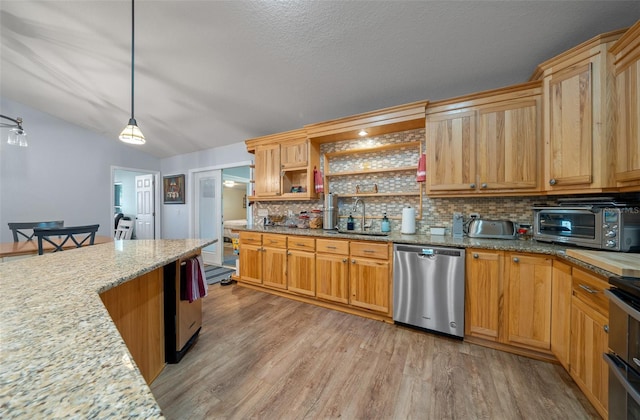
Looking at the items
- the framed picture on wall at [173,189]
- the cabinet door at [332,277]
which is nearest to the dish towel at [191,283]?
the cabinet door at [332,277]

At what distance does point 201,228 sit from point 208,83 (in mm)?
3282

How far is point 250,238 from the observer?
11.0ft

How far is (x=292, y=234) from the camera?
117 inches

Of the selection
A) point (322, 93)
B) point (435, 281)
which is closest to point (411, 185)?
point (435, 281)

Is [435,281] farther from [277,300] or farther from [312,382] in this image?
[277,300]

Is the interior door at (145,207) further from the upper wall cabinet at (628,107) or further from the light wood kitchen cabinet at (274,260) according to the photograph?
the upper wall cabinet at (628,107)

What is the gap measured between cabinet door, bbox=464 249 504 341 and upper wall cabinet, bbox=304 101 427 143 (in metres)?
1.52

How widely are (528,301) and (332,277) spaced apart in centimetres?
174

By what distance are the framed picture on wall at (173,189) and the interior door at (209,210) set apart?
1.34ft

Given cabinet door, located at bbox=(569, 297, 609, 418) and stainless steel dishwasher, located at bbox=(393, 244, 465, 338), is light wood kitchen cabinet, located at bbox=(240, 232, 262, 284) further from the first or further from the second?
cabinet door, located at bbox=(569, 297, 609, 418)

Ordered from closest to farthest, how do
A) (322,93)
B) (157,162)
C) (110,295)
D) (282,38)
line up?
(110,295), (282,38), (322,93), (157,162)

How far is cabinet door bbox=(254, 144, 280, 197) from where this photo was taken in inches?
139

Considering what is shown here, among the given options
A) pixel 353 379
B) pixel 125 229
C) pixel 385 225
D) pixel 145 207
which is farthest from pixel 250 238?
pixel 125 229

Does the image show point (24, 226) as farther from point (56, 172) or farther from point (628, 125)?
point (628, 125)
